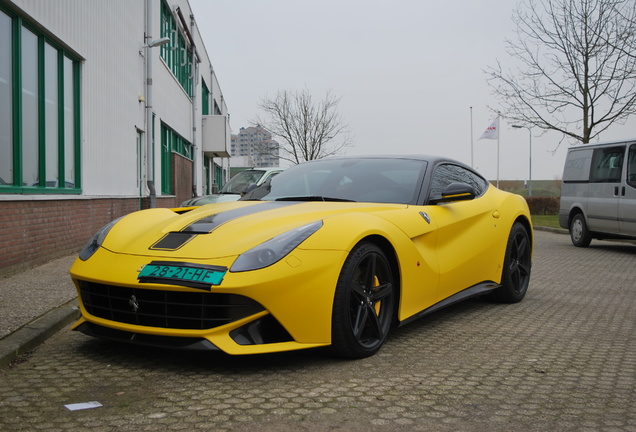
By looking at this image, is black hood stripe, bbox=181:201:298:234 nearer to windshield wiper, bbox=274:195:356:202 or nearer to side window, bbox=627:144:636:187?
windshield wiper, bbox=274:195:356:202

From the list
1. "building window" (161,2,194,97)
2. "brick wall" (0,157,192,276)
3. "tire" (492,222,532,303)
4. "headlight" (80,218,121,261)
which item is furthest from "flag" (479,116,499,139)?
"headlight" (80,218,121,261)

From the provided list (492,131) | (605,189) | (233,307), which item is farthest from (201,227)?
(492,131)

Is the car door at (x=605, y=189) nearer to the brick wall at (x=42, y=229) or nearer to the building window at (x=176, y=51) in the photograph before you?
the brick wall at (x=42, y=229)

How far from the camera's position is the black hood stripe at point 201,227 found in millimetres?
3553

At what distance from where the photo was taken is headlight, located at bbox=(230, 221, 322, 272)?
10.6ft

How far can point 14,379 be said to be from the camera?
3295 millimetres

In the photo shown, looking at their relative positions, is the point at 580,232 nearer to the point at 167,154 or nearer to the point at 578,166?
the point at 578,166

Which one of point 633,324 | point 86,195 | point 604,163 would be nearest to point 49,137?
point 86,195

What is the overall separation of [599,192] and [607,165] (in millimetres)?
531

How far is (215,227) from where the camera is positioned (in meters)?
3.67

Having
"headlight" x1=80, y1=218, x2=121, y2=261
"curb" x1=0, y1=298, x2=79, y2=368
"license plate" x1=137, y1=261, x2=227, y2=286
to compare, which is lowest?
"curb" x1=0, y1=298, x2=79, y2=368

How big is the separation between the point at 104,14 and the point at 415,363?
10.6 metres

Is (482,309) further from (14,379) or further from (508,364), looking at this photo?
(14,379)

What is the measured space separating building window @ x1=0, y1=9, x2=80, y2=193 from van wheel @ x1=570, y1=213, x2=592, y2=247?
944cm
